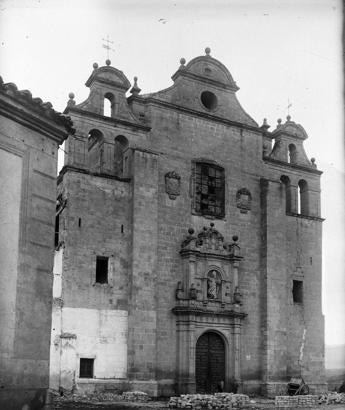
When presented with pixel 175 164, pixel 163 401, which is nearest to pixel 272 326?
pixel 163 401

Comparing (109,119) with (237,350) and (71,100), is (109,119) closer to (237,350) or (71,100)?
(71,100)

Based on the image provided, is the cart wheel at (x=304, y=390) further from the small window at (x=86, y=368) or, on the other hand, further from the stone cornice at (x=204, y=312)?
the small window at (x=86, y=368)

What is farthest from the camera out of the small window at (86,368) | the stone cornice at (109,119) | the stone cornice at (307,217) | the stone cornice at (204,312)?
the stone cornice at (307,217)

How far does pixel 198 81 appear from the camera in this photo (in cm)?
2942

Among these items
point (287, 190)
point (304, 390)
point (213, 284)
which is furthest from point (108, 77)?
point (304, 390)

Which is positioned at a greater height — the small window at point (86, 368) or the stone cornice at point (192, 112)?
the stone cornice at point (192, 112)

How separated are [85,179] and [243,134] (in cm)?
818

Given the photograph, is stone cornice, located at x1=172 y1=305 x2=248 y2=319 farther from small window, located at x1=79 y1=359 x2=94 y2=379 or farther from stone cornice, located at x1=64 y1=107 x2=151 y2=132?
stone cornice, located at x1=64 y1=107 x2=151 y2=132

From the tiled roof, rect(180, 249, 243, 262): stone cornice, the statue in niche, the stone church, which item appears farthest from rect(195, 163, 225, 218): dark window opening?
the tiled roof

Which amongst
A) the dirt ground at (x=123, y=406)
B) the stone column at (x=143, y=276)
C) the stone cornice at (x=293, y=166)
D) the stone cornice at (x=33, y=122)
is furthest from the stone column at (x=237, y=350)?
the stone cornice at (x=33, y=122)

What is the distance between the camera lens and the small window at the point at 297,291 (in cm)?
3006

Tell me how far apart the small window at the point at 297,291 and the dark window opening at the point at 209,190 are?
485 cm

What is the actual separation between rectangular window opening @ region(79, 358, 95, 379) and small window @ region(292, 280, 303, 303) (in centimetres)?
1016

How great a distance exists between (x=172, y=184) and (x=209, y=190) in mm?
1957
